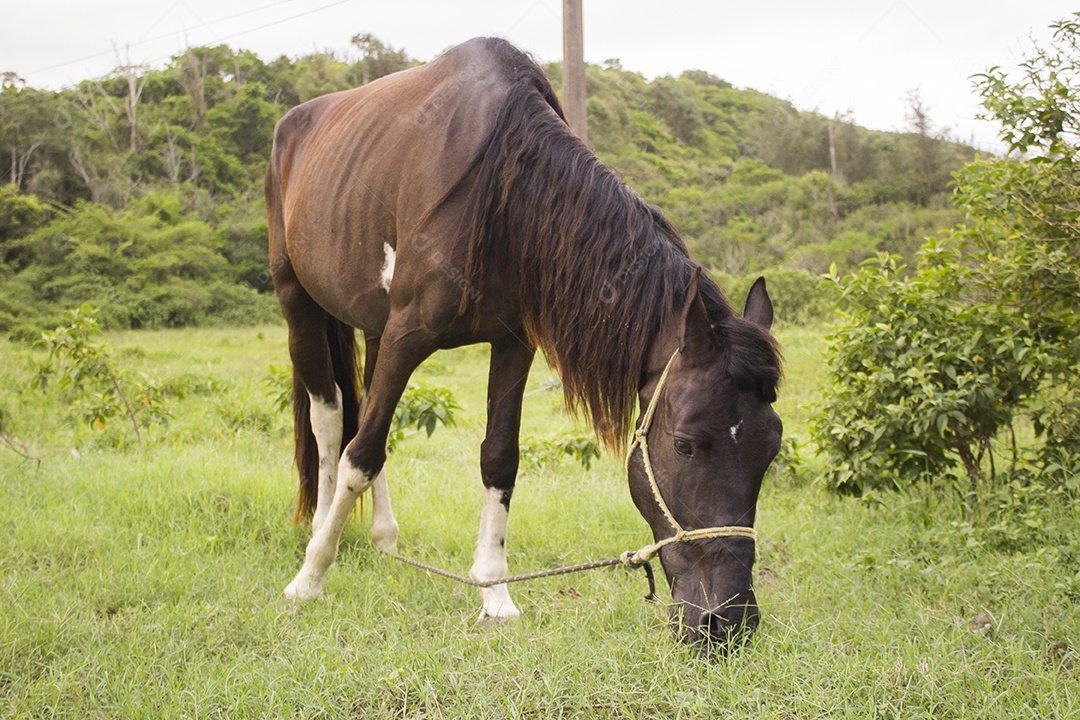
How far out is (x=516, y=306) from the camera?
3188mm

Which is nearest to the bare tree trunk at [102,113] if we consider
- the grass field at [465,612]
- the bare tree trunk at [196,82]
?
the bare tree trunk at [196,82]

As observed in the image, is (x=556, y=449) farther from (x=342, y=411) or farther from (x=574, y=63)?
(x=574, y=63)

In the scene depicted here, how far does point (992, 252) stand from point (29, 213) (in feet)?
79.1

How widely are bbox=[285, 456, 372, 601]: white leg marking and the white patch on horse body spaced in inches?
29.4

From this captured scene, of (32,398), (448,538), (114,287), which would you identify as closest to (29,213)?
(114,287)

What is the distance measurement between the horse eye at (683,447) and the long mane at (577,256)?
32cm

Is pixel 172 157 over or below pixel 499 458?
over

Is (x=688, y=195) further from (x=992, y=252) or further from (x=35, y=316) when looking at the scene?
(x=992, y=252)

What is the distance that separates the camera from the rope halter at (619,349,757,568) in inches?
93.8

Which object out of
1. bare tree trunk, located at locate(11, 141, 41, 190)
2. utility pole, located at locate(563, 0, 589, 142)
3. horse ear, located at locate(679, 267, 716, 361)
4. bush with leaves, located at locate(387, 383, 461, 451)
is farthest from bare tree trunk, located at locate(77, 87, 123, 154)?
horse ear, located at locate(679, 267, 716, 361)

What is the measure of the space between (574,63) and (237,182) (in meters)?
24.0

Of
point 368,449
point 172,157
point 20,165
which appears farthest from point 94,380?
point 172,157

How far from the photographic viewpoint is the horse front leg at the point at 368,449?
3223 millimetres

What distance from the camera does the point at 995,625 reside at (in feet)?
9.52
